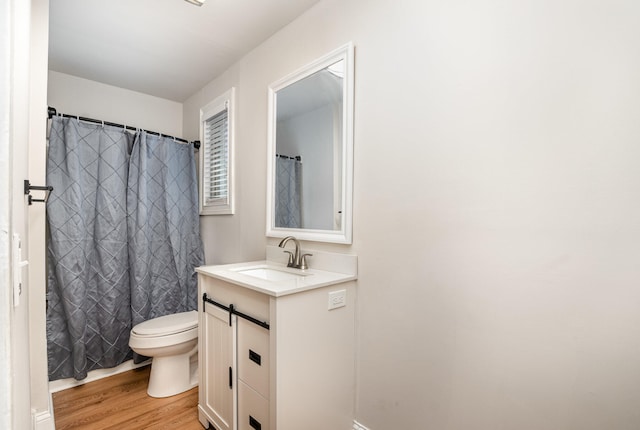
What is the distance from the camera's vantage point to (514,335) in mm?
1141

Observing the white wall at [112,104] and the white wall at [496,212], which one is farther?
the white wall at [112,104]

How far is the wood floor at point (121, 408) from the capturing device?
6.13ft

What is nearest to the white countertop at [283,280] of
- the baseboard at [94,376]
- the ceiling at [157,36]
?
the baseboard at [94,376]

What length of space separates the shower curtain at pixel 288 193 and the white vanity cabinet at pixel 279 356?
0.56 meters

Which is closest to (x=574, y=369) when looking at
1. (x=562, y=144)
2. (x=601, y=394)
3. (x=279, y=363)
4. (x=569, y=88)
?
(x=601, y=394)

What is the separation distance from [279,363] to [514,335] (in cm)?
93

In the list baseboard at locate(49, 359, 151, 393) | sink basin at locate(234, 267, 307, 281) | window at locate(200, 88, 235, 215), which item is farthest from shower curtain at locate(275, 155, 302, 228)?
baseboard at locate(49, 359, 151, 393)

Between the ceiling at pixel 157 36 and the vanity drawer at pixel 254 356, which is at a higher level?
the ceiling at pixel 157 36

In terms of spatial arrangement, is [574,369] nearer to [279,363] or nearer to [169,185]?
[279,363]

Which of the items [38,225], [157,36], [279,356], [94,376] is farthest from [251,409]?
[157,36]

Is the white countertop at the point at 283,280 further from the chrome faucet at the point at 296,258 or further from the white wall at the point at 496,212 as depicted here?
the white wall at the point at 496,212

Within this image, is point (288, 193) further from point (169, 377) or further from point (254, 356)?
point (169, 377)

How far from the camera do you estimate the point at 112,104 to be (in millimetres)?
2943

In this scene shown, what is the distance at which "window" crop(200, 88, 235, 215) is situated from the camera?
262 centimetres
